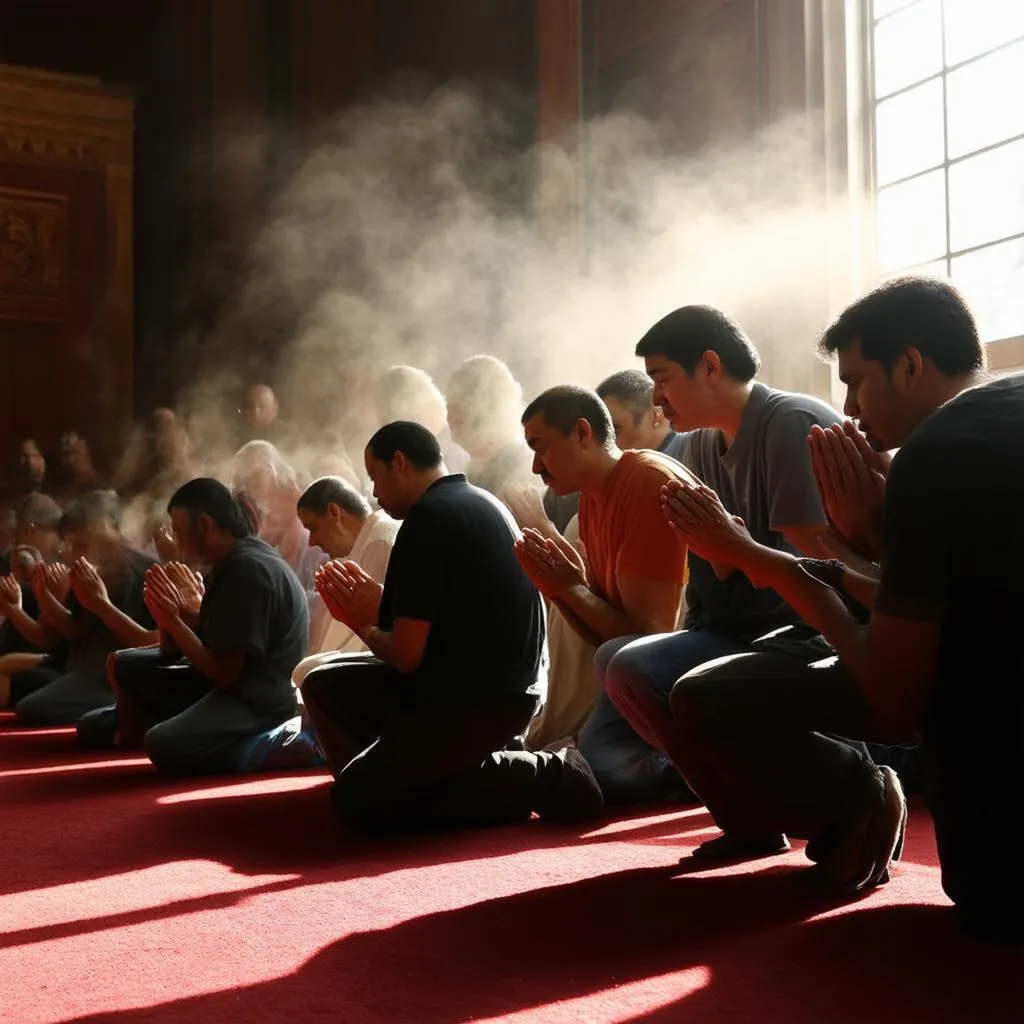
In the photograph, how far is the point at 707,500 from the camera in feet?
8.44

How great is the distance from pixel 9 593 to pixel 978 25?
4.91m


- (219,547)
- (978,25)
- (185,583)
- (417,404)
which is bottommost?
(185,583)

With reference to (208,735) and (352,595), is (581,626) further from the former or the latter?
(208,735)

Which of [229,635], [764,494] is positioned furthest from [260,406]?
[764,494]

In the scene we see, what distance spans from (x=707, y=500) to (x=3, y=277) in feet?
27.7

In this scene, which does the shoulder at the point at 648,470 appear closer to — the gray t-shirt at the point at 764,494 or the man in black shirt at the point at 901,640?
the gray t-shirt at the point at 764,494

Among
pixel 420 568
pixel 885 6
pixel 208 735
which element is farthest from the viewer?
pixel 885 6

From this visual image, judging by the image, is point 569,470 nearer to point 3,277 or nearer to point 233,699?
point 233,699

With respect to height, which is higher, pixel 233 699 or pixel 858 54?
pixel 858 54

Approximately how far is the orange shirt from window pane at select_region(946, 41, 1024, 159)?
5.88 feet

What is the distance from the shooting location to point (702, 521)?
256 centimetres

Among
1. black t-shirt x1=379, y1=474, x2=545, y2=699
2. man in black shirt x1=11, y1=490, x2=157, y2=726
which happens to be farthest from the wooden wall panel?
black t-shirt x1=379, y1=474, x2=545, y2=699

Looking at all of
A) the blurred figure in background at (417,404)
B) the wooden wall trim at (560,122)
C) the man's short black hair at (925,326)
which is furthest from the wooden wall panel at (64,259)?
the man's short black hair at (925,326)

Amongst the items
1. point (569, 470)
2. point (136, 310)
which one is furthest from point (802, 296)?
point (136, 310)
